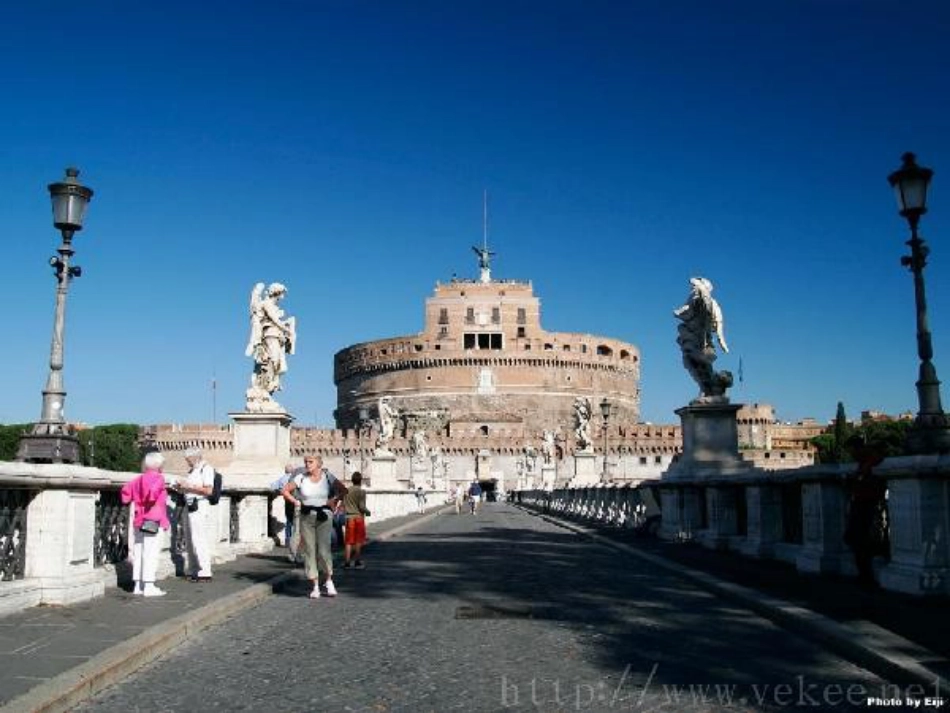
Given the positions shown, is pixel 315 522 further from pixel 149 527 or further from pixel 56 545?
pixel 56 545

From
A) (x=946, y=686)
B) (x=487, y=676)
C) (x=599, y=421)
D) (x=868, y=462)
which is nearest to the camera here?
(x=946, y=686)

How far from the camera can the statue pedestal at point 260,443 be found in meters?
16.3

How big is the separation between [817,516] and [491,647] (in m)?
5.18

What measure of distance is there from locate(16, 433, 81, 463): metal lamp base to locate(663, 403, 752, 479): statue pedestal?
10.1 meters

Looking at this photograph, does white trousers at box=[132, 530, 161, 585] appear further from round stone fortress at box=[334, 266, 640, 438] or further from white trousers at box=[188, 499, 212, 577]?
round stone fortress at box=[334, 266, 640, 438]

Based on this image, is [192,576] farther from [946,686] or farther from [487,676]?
[946,686]

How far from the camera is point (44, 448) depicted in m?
9.23

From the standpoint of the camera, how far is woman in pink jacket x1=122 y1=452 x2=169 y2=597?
9180 millimetres

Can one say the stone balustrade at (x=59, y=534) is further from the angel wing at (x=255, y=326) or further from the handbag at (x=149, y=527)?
the angel wing at (x=255, y=326)

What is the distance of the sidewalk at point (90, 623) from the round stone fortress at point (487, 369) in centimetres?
9975

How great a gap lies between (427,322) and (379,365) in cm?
854

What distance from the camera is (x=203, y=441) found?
371ft

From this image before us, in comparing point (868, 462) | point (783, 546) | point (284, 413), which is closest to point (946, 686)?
point (868, 462)

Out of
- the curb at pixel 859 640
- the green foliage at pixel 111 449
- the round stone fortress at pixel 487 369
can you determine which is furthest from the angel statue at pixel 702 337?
the round stone fortress at pixel 487 369
